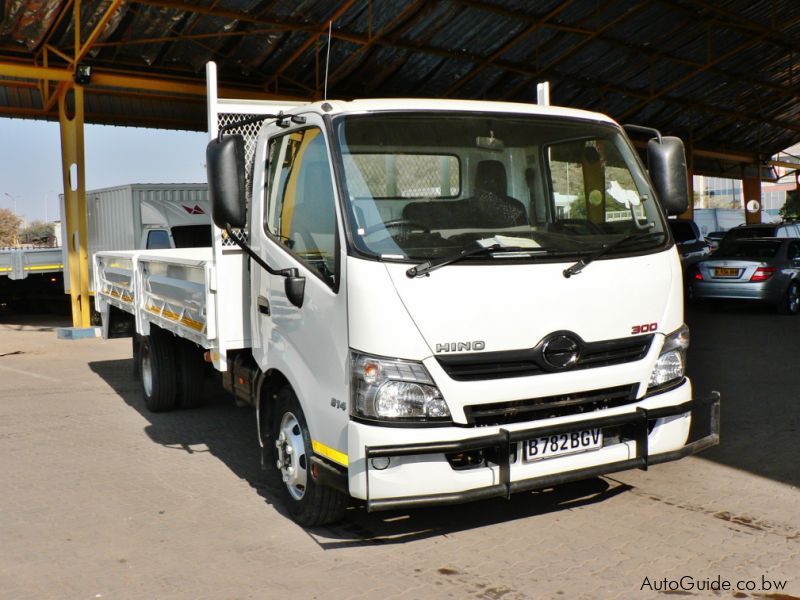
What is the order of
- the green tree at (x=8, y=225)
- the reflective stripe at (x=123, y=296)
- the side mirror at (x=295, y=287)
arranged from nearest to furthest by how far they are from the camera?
1. the side mirror at (x=295, y=287)
2. the reflective stripe at (x=123, y=296)
3. the green tree at (x=8, y=225)

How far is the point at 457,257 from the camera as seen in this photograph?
3.98m

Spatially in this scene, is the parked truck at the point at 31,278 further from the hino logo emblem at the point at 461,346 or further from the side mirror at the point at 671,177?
the hino logo emblem at the point at 461,346

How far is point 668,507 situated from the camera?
16.0 feet

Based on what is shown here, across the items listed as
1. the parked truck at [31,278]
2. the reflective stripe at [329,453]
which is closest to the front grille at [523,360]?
the reflective stripe at [329,453]

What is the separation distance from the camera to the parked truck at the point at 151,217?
1503 cm

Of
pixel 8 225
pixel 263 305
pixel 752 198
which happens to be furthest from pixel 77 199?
pixel 8 225

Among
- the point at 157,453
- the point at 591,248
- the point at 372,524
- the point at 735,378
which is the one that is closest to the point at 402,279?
the point at 591,248

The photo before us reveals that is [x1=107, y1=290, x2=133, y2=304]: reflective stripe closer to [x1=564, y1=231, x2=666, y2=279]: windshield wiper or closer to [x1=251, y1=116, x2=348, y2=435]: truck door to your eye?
[x1=251, y1=116, x2=348, y2=435]: truck door

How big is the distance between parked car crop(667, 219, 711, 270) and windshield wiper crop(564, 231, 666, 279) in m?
14.5

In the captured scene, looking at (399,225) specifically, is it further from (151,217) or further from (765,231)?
(765,231)

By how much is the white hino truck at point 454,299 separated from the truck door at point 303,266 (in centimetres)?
1

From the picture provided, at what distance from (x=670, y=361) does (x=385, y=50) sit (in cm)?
1537

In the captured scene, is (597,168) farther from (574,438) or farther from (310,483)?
(310,483)

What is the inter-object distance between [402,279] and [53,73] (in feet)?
44.1
